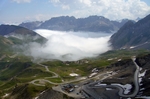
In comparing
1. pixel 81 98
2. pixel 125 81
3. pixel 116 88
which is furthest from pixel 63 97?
pixel 125 81

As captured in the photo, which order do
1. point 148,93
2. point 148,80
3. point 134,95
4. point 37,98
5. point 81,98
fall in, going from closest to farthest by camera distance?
point 148,93 < point 134,95 < point 81,98 < point 148,80 < point 37,98

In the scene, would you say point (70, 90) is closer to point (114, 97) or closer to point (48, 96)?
point (48, 96)

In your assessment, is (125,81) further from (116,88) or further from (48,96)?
(48,96)

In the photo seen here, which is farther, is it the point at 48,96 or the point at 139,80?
the point at 139,80

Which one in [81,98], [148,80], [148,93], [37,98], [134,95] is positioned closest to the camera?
[148,93]

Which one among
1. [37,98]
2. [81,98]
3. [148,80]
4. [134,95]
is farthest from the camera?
[37,98]

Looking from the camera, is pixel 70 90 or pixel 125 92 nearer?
pixel 125 92

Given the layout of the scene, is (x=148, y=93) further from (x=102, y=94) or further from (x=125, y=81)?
(x=125, y=81)

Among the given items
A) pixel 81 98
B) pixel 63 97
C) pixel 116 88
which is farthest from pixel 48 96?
pixel 116 88

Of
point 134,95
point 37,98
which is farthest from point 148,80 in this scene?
point 37,98
